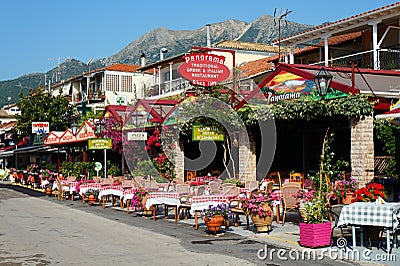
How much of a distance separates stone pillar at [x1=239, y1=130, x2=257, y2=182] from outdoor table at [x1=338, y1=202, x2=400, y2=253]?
9629mm

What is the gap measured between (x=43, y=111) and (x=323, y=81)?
40.0 metres

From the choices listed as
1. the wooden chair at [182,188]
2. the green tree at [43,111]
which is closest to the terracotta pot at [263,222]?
the wooden chair at [182,188]

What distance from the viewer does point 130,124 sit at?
2625 cm

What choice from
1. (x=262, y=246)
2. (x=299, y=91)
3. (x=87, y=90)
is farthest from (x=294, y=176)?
(x=87, y=90)

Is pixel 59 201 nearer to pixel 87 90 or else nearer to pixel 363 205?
pixel 363 205

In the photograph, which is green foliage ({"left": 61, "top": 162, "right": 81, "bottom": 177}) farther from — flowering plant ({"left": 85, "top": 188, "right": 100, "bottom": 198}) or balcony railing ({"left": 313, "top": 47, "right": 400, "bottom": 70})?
balcony railing ({"left": 313, "top": 47, "right": 400, "bottom": 70})

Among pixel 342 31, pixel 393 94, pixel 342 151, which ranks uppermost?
pixel 342 31

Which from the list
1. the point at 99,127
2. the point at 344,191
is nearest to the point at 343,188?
the point at 344,191

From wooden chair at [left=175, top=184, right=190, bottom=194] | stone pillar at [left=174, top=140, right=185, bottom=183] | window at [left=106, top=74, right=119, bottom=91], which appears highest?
window at [left=106, top=74, right=119, bottom=91]

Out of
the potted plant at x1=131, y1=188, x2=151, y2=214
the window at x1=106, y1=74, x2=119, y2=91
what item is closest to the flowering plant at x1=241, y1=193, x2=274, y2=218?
the potted plant at x1=131, y1=188, x2=151, y2=214

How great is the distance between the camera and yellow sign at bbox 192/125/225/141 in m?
19.6

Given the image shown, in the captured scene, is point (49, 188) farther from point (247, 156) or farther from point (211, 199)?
point (211, 199)

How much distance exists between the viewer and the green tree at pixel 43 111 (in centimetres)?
5125

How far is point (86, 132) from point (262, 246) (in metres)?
18.2
